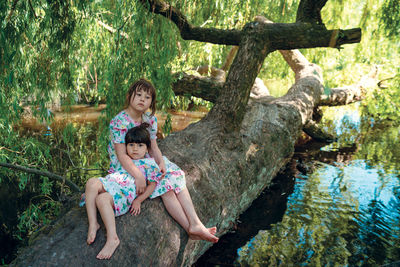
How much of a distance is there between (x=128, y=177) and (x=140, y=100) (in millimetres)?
627

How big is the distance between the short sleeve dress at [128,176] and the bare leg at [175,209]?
52 mm

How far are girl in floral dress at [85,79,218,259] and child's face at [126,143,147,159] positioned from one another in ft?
0.11

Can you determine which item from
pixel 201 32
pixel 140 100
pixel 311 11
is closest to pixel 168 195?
pixel 140 100

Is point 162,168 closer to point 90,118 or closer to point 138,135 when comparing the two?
point 138,135

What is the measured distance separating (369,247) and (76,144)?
596 centimetres

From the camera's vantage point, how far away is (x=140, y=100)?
8.35ft

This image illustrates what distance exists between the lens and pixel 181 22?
3.97m

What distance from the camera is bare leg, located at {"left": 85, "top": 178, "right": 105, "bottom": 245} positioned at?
6.02 ft

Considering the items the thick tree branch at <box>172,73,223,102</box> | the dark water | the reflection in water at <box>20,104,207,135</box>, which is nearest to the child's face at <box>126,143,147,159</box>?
the dark water

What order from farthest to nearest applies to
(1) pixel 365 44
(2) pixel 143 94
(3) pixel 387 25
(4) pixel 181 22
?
(1) pixel 365 44, (3) pixel 387 25, (4) pixel 181 22, (2) pixel 143 94

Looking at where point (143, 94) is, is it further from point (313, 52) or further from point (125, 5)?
point (313, 52)

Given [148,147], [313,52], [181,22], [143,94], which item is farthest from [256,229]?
[313,52]

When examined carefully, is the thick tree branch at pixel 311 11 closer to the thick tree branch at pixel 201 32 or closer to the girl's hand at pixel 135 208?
the thick tree branch at pixel 201 32

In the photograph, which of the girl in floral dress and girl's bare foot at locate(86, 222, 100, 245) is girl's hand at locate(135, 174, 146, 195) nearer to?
the girl in floral dress
